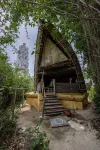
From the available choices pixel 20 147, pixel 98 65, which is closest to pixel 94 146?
pixel 20 147

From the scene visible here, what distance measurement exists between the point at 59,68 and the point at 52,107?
369cm

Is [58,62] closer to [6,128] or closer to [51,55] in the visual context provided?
[51,55]

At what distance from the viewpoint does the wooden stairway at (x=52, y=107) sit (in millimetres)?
6777

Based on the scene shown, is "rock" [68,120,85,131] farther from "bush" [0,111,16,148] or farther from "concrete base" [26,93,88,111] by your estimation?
"bush" [0,111,16,148]

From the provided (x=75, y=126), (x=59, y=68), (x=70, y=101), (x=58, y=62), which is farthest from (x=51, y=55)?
(x=75, y=126)

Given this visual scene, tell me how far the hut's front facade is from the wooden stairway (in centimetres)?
38

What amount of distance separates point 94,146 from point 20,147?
2.28 metres

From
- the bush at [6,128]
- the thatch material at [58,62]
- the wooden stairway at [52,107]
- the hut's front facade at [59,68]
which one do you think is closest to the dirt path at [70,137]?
the bush at [6,128]

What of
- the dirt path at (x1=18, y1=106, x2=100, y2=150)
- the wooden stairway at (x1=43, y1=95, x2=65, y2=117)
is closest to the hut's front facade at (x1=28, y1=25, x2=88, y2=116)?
the wooden stairway at (x1=43, y1=95, x2=65, y2=117)

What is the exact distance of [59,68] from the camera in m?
9.93

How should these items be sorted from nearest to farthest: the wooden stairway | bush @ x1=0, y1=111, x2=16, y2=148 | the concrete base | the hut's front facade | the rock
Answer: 1. bush @ x1=0, y1=111, x2=16, y2=148
2. the rock
3. the wooden stairway
4. the concrete base
5. the hut's front facade

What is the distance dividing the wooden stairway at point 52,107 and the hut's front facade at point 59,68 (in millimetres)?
378

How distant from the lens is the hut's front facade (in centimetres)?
784

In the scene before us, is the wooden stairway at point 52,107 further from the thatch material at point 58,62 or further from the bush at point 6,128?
the bush at point 6,128
